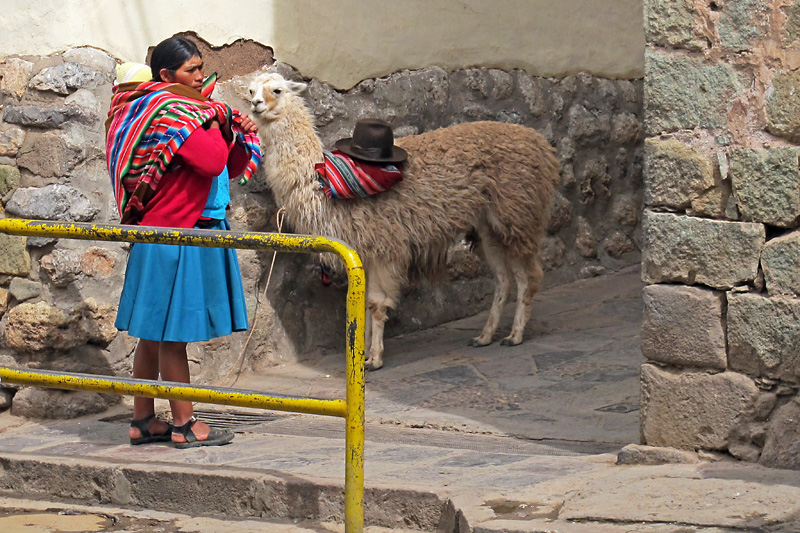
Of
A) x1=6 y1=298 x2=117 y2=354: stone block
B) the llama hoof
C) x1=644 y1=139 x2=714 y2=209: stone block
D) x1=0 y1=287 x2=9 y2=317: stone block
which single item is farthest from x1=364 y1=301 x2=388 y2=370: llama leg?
x1=644 y1=139 x2=714 y2=209: stone block

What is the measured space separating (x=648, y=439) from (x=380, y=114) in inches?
123

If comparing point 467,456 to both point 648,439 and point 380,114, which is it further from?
point 380,114

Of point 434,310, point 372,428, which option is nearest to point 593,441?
point 372,428

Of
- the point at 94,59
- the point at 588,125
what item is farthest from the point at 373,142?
the point at 588,125

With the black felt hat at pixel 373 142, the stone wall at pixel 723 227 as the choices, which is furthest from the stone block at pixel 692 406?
the black felt hat at pixel 373 142

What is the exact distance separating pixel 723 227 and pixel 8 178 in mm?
3062

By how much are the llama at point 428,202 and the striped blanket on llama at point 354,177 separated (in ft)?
0.23

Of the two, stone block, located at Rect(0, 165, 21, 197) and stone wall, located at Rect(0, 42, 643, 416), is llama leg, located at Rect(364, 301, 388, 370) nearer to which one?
stone wall, located at Rect(0, 42, 643, 416)

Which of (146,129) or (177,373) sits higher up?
(146,129)

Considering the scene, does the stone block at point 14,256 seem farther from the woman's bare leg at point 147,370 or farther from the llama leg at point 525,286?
the llama leg at point 525,286

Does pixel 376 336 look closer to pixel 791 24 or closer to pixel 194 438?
pixel 194 438

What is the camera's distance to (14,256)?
14.7ft

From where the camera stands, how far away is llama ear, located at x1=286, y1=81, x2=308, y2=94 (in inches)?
210

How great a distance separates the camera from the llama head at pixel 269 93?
206 inches
